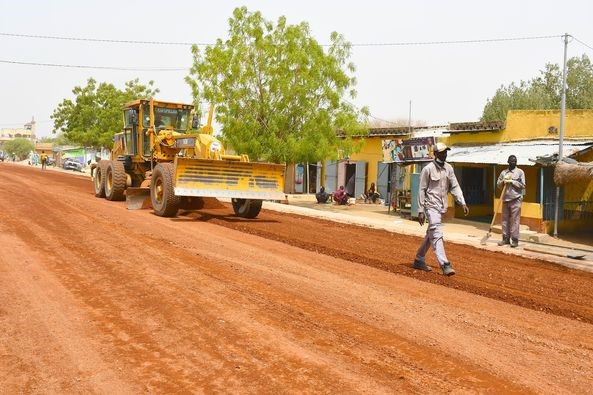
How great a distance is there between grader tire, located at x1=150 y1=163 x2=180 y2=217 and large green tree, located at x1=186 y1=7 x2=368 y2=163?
7810 mm

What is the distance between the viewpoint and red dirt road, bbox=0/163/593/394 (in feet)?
12.8

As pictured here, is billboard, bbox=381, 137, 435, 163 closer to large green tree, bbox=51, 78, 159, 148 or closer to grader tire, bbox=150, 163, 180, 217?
grader tire, bbox=150, 163, 180, 217

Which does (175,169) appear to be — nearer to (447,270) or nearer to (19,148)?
(447,270)

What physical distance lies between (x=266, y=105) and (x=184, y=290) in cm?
1635

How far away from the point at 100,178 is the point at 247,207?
6.78m

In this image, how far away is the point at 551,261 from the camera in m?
10.2

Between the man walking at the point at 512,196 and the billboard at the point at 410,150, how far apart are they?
6867mm

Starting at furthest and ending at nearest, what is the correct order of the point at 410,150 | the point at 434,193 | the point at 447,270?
the point at 410,150 < the point at 434,193 < the point at 447,270

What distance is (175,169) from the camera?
12.2m

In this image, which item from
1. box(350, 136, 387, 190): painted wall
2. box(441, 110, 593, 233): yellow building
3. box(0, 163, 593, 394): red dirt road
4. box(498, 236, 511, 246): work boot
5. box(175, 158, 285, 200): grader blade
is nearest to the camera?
box(0, 163, 593, 394): red dirt road

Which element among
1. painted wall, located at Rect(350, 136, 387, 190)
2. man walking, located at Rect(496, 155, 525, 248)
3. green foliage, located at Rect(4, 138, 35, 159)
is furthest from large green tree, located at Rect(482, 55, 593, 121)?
green foliage, located at Rect(4, 138, 35, 159)

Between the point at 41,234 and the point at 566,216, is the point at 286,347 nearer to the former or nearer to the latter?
the point at 41,234

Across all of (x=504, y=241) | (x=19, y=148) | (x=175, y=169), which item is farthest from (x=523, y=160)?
(x=19, y=148)

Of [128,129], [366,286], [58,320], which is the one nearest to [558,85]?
[128,129]
